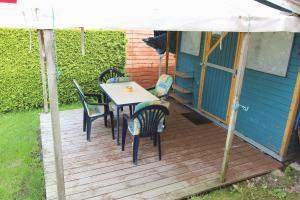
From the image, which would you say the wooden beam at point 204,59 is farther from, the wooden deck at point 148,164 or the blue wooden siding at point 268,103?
the blue wooden siding at point 268,103

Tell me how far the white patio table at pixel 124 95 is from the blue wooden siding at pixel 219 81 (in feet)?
4.83

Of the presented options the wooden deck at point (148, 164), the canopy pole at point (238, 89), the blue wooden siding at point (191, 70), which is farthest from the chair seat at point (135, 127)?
the blue wooden siding at point (191, 70)

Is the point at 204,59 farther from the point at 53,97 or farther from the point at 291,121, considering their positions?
the point at 53,97

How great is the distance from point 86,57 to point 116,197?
389cm

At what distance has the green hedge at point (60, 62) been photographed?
5309mm

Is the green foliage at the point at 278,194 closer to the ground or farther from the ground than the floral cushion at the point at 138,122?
closer to the ground

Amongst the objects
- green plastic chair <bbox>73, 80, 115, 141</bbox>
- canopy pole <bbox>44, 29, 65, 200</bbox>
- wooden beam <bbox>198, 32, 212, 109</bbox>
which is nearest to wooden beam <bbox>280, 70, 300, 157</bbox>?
wooden beam <bbox>198, 32, 212, 109</bbox>

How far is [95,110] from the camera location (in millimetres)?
4383

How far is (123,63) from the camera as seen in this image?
658 cm

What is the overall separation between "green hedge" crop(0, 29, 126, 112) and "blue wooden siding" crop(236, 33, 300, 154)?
3325 millimetres

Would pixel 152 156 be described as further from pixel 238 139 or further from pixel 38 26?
pixel 38 26

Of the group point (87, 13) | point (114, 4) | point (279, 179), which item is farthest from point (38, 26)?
point (279, 179)

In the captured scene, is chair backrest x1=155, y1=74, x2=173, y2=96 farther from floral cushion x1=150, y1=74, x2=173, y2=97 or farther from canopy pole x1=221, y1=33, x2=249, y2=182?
canopy pole x1=221, y1=33, x2=249, y2=182

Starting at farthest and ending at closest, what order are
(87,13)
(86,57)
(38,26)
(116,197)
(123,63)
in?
(123,63) < (86,57) < (116,197) < (87,13) < (38,26)
